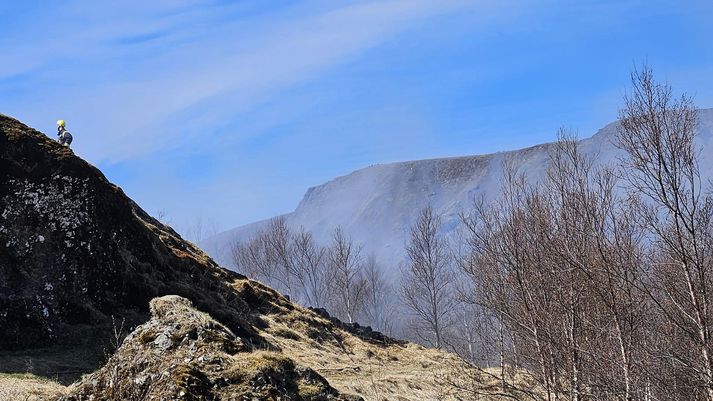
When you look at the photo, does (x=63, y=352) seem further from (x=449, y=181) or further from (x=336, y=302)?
(x=449, y=181)

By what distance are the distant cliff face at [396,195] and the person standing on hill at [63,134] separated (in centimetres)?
10949

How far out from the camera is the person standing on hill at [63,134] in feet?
73.8

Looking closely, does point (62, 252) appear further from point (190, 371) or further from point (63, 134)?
point (190, 371)

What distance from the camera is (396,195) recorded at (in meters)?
164

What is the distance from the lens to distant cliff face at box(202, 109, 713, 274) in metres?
134

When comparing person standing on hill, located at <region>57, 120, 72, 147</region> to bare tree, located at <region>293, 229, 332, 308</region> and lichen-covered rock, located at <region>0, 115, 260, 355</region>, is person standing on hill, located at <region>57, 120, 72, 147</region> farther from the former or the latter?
bare tree, located at <region>293, 229, 332, 308</region>

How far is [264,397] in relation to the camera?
19.3 feet

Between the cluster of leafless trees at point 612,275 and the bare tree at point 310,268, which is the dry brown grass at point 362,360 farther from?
the bare tree at point 310,268

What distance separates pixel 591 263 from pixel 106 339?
1117 centimetres

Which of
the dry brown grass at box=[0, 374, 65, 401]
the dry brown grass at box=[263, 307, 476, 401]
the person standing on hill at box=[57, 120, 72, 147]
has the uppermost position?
the person standing on hill at box=[57, 120, 72, 147]

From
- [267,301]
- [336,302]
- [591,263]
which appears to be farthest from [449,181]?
[591,263]

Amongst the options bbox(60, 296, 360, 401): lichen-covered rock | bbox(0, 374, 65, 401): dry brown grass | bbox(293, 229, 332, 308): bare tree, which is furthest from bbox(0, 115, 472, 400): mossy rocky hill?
bbox(293, 229, 332, 308): bare tree

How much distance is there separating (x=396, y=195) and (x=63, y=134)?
5610 inches

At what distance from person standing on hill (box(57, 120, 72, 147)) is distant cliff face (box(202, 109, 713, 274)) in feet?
359
